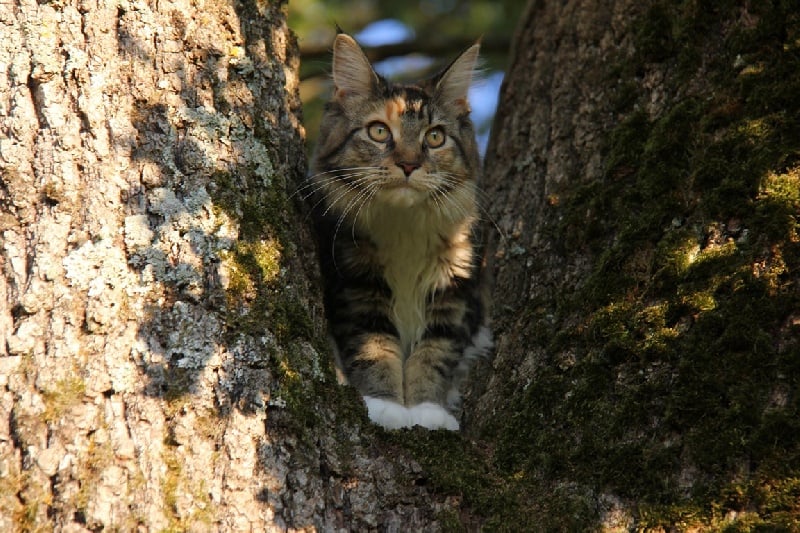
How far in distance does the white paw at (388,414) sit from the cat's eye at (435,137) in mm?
1360

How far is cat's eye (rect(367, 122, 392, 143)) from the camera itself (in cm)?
410

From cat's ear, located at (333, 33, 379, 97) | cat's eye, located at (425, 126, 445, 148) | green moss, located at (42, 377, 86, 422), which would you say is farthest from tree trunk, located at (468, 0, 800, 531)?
green moss, located at (42, 377, 86, 422)

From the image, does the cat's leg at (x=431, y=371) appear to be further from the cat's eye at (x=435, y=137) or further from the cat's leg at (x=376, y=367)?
the cat's eye at (x=435, y=137)

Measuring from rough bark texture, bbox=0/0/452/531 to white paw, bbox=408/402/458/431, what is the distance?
81 cm

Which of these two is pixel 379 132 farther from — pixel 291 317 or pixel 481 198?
pixel 291 317

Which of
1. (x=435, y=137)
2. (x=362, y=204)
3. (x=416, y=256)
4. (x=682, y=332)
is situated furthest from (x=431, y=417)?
(x=435, y=137)

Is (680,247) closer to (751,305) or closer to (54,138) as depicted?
(751,305)

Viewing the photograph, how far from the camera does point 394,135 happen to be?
408 centimetres

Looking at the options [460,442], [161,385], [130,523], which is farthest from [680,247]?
[130,523]

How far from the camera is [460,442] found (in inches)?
115

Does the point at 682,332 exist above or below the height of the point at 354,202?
below

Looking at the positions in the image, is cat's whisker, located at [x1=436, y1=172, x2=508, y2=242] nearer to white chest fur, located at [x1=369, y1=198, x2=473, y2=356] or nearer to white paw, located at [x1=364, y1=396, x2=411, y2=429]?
white chest fur, located at [x1=369, y1=198, x2=473, y2=356]

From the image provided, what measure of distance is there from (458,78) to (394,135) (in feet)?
1.95

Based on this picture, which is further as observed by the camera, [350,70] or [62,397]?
[350,70]
